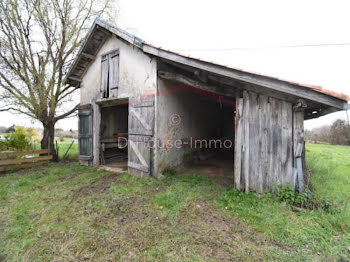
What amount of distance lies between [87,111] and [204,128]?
491 cm

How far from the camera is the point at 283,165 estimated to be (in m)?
3.16

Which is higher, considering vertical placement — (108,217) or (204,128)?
(204,128)

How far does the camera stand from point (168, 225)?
254 cm

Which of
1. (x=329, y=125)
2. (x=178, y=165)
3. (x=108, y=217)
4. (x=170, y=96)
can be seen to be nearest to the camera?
(x=108, y=217)

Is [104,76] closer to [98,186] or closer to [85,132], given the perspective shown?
[85,132]

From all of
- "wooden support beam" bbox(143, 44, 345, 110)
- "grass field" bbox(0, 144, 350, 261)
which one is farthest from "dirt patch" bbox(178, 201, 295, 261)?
"wooden support beam" bbox(143, 44, 345, 110)

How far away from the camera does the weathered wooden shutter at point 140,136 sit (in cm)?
460

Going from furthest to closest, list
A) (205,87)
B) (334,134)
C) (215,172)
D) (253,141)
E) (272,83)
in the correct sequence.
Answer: (334,134) → (215,172) → (205,87) → (253,141) → (272,83)

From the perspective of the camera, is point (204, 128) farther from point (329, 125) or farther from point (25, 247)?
point (329, 125)

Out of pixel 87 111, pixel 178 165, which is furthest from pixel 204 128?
pixel 87 111

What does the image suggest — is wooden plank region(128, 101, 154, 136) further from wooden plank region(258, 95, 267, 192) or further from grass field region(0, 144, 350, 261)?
wooden plank region(258, 95, 267, 192)

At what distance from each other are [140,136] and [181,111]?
167 cm

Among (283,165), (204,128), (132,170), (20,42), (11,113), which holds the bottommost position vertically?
(132,170)

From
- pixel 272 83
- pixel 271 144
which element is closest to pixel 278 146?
pixel 271 144
